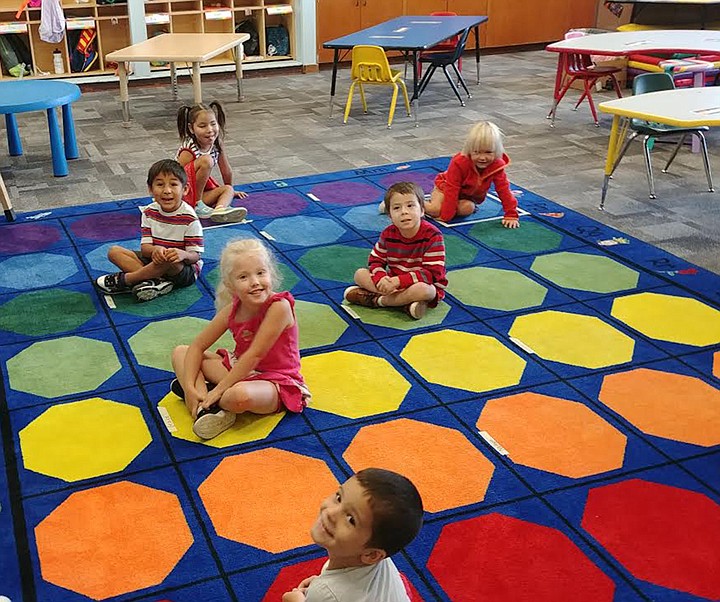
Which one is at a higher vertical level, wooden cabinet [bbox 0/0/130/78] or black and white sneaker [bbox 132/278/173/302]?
wooden cabinet [bbox 0/0/130/78]

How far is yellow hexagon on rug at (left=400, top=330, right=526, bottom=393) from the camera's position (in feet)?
8.82

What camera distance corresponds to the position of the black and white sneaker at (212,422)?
7.80ft

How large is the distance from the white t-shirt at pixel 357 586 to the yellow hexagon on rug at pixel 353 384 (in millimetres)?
1049

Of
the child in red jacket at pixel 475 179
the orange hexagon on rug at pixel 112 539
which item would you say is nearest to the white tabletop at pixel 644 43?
the child in red jacket at pixel 475 179

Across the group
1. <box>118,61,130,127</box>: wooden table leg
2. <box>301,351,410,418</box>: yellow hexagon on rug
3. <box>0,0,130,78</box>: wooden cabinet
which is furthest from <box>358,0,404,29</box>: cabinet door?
<box>301,351,410,418</box>: yellow hexagon on rug

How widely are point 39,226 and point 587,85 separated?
13.0 ft

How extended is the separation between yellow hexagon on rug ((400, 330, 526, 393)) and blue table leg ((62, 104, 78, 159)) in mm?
3204

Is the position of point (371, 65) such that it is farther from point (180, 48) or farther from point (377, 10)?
point (377, 10)

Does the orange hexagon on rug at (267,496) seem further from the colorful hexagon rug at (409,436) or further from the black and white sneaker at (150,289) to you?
the black and white sneaker at (150,289)

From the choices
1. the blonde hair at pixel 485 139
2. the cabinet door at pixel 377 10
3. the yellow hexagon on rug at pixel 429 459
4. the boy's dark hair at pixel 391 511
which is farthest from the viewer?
Result: the cabinet door at pixel 377 10

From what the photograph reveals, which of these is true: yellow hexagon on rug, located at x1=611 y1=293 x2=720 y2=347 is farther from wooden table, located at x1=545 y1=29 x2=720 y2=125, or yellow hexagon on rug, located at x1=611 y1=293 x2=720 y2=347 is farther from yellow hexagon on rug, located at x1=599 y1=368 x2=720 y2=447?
wooden table, located at x1=545 y1=29 x2=720 y2=125

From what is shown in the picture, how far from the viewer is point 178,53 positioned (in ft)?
19.7

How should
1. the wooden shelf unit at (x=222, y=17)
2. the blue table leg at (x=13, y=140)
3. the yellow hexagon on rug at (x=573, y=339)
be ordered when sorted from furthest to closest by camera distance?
the wooden shelf unit at (x=222, y=17), the blue table leg at (x=13, y=140), the yellow hexagon on rug at (x=573, y=339)

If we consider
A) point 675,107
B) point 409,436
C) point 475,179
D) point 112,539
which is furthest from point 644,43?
point 112,539
